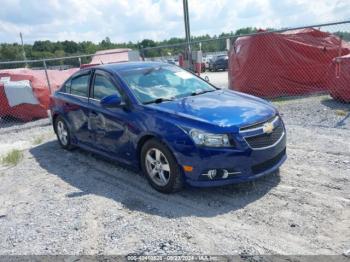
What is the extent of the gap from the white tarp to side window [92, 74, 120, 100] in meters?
5.84

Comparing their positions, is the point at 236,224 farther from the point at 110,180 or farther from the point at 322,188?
the point at 110,180

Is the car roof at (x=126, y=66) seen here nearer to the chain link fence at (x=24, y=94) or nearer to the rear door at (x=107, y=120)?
the rear door at (x=107, y=120)

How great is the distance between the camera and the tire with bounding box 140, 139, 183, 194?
4.73 m

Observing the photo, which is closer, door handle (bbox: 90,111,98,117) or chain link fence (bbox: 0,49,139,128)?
door handle (bbox: 90,111,98,117)

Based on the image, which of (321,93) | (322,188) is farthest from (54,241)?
(321,93)

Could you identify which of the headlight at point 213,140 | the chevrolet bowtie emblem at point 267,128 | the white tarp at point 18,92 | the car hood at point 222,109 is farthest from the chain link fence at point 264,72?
the headlight at point 213,140

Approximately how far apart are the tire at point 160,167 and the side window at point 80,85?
2.00m

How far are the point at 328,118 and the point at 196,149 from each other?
495cm

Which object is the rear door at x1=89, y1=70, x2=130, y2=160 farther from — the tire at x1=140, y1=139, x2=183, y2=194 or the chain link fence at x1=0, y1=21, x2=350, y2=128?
the chain link fence at x1=0, y1=21, x2=350, y2=128

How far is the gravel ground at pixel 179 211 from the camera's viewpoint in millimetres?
3793

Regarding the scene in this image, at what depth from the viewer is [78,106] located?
21.7 feet

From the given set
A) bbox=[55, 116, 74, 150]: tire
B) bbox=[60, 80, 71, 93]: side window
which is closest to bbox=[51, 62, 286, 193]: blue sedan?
bbox=[60, 80, 71, 93]: side window

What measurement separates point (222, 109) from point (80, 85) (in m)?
2.99

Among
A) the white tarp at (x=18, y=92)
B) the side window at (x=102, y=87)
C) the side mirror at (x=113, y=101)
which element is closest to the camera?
the side mirror at (x=113, y=101)
